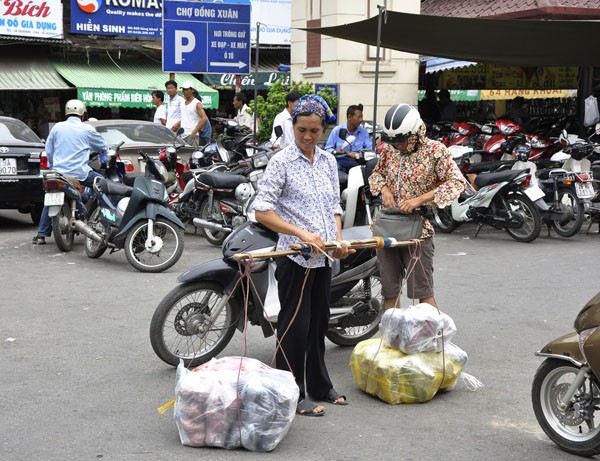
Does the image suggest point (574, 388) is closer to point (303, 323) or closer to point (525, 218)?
point (303, 323)

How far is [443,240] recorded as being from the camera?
447 inches

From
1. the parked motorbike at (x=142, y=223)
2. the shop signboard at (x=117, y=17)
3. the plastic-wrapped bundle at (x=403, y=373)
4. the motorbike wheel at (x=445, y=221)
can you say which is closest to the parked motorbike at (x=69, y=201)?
the parked motorbike at (x=142, y=223)

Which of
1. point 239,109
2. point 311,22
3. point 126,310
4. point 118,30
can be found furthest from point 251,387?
point 118,30

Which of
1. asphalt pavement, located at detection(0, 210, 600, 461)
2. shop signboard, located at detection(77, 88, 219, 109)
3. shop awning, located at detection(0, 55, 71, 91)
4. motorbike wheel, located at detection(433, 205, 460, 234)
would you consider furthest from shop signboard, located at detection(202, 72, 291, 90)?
asphalt pavement, located at detection(0, 210, 600, 461)

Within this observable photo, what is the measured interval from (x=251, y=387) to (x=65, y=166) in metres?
6.30

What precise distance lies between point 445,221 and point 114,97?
1173 centimetres

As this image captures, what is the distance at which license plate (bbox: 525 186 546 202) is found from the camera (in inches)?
423

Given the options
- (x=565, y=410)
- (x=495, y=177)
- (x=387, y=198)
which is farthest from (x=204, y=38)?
(x=565, y=410)

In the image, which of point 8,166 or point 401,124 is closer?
point 401,124

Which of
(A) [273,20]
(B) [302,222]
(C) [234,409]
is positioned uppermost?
(A) [273,20]

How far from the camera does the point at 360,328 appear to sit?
20.9 ft

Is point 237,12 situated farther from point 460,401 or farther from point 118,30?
point 460,401

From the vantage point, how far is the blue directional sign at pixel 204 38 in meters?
14.6

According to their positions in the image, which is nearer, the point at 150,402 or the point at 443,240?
the point at 150,402
